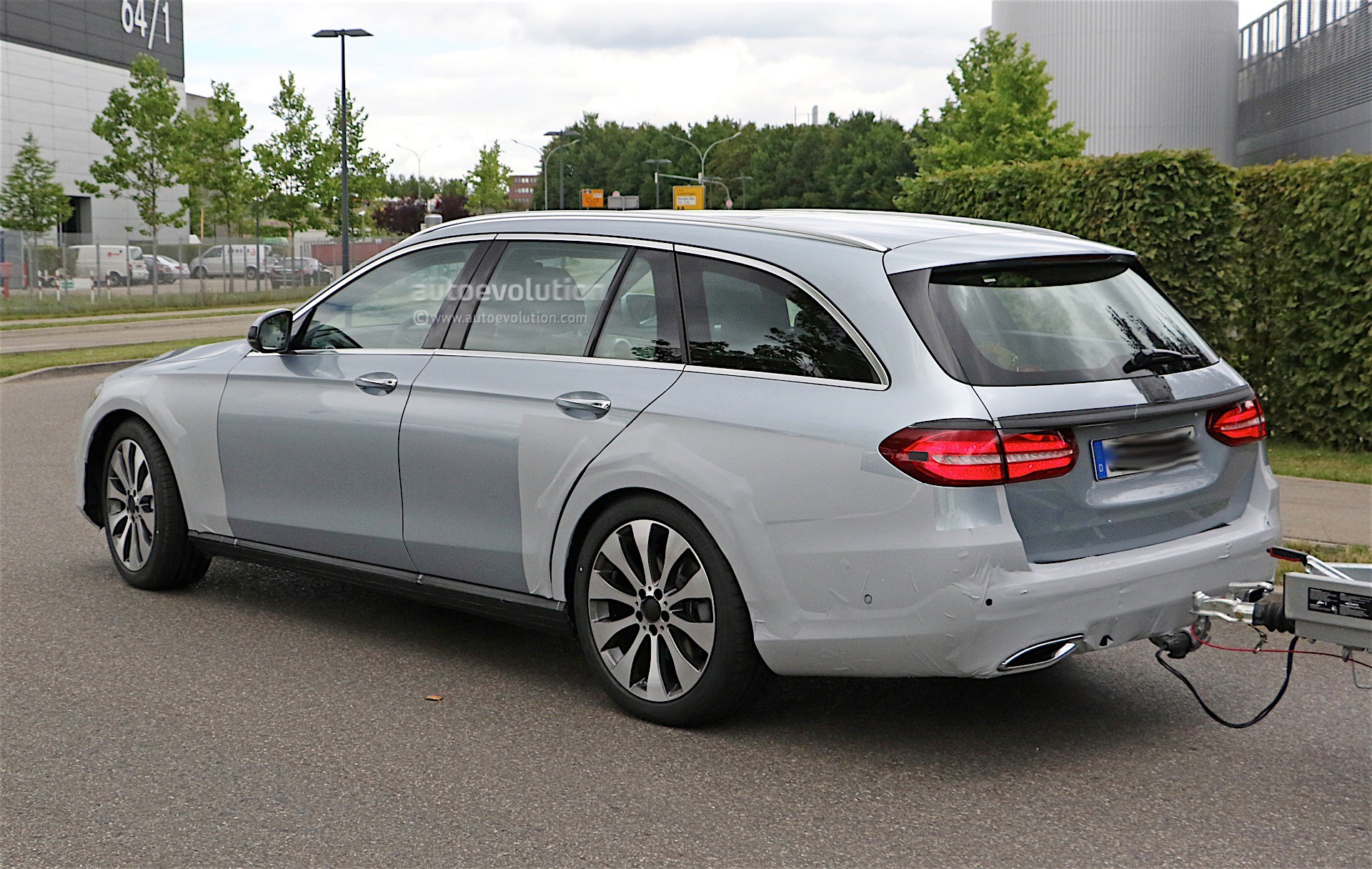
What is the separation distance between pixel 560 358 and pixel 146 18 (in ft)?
263

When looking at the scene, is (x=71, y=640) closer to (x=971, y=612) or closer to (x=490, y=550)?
(x=490, y=550)

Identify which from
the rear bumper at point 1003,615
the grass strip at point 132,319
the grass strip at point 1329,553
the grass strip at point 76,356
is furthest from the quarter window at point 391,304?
the grass strip at point 132,319

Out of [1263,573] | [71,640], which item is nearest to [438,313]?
[71,640]

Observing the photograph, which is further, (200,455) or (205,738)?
(200,455)

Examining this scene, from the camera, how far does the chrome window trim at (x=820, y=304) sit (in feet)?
13.6

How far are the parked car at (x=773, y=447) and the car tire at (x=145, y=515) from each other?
32.8 inches

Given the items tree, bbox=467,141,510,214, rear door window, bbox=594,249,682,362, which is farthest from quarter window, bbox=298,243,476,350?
tree, bbox=467,141,510,214

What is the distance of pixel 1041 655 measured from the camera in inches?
158

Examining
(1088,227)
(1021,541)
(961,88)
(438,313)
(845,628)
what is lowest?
(845,628)

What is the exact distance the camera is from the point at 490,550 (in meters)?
4.98

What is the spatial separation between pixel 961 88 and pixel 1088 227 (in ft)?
132

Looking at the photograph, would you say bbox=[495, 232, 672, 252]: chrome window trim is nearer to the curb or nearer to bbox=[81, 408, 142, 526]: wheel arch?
bbox=[81, 408, 142, 526]: wheel arch

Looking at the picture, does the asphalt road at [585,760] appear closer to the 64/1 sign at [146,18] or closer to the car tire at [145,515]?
the car tire at [145,515]

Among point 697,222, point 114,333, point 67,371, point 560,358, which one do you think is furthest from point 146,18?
point 697,222
